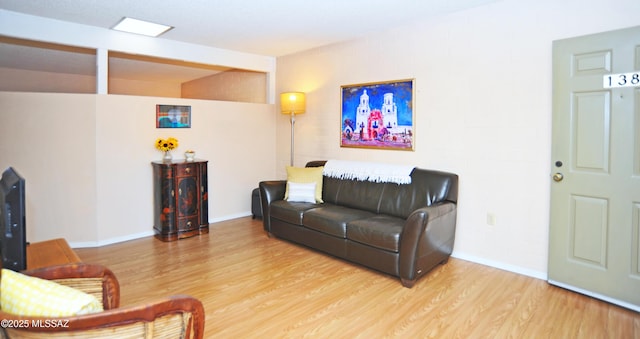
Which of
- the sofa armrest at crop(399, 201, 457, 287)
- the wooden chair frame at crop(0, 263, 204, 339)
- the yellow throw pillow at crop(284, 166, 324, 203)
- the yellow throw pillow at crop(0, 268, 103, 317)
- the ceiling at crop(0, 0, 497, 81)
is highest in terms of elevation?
the ceiling at crop(0, 0, 497, 81)

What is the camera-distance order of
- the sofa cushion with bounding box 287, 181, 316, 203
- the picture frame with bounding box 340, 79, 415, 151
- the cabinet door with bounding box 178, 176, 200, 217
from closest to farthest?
the picture frame with bounding box 340, 79, 415, 151 → the sofa cushion with bounding box 287, 181, 316, 203 → the cabinet door with bounding box 178, 176, 200, 217

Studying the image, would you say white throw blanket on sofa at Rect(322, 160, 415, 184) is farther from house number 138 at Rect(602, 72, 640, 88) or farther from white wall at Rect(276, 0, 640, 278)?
house number 138 at Rect(602, 72, 640, 88)

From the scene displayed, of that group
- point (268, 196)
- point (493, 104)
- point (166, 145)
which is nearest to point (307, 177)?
point (268, 196)

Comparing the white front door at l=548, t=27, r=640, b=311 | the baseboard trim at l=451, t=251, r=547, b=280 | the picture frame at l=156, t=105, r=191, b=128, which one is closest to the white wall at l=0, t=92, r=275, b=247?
the picture frame at l=156, t=105, r=191, b=128

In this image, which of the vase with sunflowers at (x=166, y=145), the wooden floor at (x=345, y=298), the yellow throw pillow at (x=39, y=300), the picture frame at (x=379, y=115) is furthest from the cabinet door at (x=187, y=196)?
the yellow throw pillow at (x=39, y=300)

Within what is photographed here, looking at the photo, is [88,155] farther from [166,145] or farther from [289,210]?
[289,210]

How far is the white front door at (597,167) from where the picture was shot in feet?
8.66

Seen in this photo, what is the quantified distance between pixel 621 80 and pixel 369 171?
2228 millimetres

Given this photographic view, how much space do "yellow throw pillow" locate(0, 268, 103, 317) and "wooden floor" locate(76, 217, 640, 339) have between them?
135 centimetres

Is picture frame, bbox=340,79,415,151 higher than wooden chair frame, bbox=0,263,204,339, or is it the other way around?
picture frame, bbox=340,79,415,151

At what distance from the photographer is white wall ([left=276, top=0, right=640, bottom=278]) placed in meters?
3.11

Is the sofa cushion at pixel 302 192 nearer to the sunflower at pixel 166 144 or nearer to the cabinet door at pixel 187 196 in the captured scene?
the cabinet door at pixel 187 196

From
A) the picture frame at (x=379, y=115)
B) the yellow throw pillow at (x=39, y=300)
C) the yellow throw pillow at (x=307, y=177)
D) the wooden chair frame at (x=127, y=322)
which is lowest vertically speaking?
the wooden chair frame at (x=127, y=322)

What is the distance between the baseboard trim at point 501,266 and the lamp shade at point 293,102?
8.78 ft
